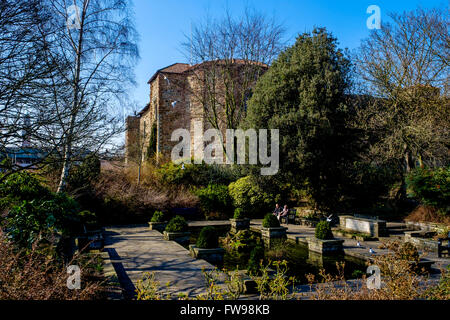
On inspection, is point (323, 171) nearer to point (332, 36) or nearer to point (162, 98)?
point (332, 36)

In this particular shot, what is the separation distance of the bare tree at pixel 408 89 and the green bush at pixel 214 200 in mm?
8127

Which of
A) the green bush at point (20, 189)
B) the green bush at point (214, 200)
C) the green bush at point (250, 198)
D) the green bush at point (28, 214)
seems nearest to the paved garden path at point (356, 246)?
the green bush at point (250, 198)

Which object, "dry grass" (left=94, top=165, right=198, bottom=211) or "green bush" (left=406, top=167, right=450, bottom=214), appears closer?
"green bush" (left=406, top=167, right=450, bottom=214)

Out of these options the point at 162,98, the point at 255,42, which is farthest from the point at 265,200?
the point at 162,98

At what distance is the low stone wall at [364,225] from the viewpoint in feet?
36.8

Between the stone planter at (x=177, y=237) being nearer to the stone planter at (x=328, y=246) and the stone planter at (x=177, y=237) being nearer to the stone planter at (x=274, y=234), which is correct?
the stone planter at (x=274, y=234)

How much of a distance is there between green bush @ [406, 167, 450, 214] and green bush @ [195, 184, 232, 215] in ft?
31.0

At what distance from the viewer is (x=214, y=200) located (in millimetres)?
18188

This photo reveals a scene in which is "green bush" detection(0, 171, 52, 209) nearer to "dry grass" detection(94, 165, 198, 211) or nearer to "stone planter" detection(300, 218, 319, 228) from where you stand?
"dry grass" detection(94, 165, 198, 211)

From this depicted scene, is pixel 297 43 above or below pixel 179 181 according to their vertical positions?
above

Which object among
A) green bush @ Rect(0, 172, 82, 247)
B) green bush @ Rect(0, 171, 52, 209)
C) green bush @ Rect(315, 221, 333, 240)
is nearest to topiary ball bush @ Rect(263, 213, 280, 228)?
green bush @ Rect(315, 221, 333, 240)

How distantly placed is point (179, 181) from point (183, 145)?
26.2ft

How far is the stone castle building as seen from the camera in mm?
21344
